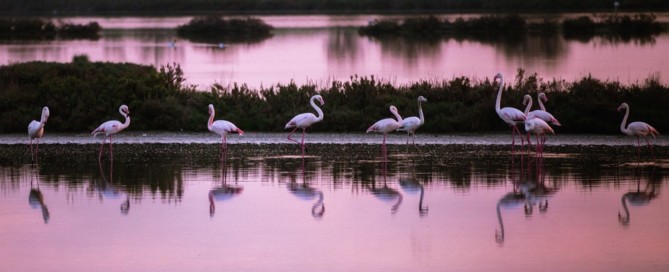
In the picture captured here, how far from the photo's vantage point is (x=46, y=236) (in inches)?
558

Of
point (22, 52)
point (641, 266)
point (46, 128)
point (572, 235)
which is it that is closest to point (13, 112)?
point (46, 128)

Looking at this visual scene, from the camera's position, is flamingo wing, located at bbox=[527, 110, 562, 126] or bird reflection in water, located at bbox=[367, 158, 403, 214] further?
flamingo wing, located at bbox=[527, 110, 562, 126]

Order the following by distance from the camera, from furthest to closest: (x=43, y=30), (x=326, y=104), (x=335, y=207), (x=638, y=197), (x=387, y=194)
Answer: (x=43, y=30)
(x=326, y=104)
(x=387, y=194)
(x=638, y=197)
(x=335, y=207)

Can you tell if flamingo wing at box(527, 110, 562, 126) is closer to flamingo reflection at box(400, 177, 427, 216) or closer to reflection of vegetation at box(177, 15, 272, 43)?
flamingo reflection at box(400, 177, 427, 216)

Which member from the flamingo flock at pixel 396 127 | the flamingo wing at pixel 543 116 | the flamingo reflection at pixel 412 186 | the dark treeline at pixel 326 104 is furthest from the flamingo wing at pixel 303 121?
the flamingo reflection at pixel 412 186

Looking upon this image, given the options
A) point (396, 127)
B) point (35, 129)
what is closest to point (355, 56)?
point (396, 127)

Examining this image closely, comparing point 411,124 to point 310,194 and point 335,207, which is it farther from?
point 335,207

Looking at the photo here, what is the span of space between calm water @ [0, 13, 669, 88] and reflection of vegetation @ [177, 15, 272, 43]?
2.12 meters

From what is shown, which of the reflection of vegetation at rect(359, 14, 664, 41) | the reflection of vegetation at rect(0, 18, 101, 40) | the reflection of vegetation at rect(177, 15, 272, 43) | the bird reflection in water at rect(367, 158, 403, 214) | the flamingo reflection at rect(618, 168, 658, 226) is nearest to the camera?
the flamingo reflection at rect(618, 168, 658, 226)

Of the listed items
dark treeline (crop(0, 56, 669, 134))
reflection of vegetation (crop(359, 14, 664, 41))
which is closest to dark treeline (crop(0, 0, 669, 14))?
reflection of vegetation (crop(359, 14, 664, 41))

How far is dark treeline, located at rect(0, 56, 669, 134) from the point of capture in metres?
24.3

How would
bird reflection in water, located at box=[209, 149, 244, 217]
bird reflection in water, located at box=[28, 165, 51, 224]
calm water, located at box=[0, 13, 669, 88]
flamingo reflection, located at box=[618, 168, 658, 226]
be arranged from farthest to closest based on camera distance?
calm water, located at box=[0, 13, 669, 88]
bird reflection in water, located at box=[209, 149, 244, 217]
bird reflection in water, located at box=[28, 165, 51, 224]
flamingo reflection, located at box=[618, 168, 658, 226]

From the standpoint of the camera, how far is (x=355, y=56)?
56.5m

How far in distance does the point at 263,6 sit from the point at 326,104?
3754 inches
